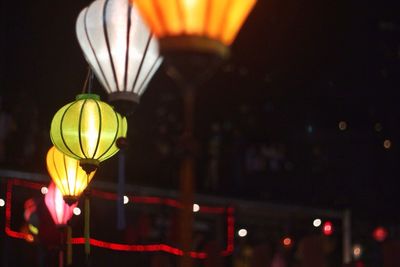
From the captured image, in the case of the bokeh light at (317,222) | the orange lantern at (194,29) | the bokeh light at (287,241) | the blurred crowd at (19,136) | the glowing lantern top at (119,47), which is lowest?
the orange lantern at (194,29)

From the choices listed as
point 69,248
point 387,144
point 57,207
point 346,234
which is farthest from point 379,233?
point 69,248

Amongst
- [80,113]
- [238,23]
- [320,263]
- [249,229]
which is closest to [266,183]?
[249,229]

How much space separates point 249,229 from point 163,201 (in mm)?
2600

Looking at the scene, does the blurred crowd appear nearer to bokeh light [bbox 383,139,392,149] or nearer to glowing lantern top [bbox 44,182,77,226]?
glowing lantern top [bbox 44,182,77,226]

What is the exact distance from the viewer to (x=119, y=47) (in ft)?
17.5

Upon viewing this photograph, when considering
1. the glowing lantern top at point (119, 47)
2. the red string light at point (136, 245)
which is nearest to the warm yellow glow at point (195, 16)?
the glowing lantern top at point (119, 47)

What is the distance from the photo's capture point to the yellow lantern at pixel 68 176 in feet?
22.0

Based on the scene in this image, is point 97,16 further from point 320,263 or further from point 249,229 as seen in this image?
point 249,229

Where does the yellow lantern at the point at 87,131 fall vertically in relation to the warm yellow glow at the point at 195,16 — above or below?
above

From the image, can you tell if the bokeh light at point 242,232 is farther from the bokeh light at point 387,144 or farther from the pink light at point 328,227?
the bokeh light at point 387,144

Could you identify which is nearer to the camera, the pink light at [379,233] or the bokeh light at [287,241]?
the bokeh light at [287,241]

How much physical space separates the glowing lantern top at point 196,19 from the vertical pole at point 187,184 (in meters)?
0.22

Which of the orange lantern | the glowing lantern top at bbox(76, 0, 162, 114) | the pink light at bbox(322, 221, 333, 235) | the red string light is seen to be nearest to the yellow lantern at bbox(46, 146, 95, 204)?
the glowing lantern top at bbox(76, 0, 162, 114)

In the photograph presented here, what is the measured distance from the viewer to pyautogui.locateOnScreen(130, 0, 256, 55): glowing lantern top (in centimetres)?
301
